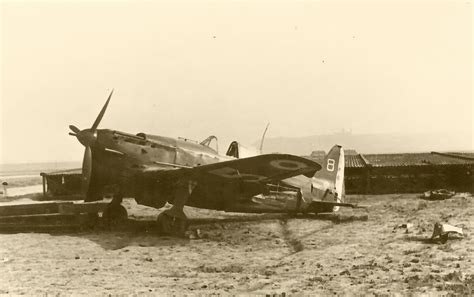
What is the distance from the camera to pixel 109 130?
10.6m

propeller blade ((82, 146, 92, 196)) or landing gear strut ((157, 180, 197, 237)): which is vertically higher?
propeller blade ((82, 146, 92, 196))

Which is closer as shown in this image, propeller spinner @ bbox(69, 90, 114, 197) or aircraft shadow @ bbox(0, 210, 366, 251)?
aircraft shadow @ bbox(0, 210, 366, 251)

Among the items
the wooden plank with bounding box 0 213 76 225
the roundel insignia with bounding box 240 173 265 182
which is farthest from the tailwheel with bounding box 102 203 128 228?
the roundel insignia with bounding box 240 173 265 182

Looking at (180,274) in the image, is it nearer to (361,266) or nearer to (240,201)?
(361,266)

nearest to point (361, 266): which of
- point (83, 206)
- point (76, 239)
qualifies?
point (76, 239)

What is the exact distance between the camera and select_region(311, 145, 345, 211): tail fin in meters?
13.0

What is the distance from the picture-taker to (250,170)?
1015 cm

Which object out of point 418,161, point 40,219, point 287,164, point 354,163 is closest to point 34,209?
point 40,219

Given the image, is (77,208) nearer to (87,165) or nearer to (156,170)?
(87,165)

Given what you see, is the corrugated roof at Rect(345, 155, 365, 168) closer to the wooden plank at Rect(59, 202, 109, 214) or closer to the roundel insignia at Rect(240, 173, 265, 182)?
the roundel insignia at Rect(240, 173, 265, 182)

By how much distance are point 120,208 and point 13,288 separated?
5291 millimetres

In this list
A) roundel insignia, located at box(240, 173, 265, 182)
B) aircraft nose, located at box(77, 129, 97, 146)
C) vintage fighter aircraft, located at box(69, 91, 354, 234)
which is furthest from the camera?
roundel insignia, located at box(240, 173, 265, 182)

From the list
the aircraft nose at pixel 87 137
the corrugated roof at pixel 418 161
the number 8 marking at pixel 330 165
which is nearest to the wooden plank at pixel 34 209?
the aircraft nose at pixel 87 137

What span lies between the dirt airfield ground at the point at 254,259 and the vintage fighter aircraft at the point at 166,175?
2.31ft
